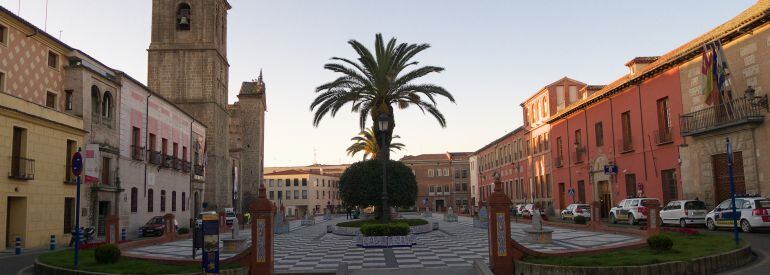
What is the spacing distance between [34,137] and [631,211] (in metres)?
27.0

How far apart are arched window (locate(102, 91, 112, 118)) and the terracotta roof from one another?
27861 mm

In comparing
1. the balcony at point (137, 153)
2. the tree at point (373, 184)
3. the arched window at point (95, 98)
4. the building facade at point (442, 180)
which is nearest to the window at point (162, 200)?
the balcony at point (137, 153)

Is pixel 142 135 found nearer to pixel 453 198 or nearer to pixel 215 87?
pixel 215 87

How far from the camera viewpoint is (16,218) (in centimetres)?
2311

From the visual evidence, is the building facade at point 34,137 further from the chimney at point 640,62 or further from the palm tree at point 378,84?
the chimney at point 640,62

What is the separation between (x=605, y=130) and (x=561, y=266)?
2721cm

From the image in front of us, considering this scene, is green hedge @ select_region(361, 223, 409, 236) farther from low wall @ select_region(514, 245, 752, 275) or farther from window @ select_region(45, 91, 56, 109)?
window @ select_region(45, 91, 56, 109)

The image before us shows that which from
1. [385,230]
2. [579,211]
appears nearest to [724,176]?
[579,211]

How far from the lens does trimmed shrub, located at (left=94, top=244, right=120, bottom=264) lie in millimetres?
13930

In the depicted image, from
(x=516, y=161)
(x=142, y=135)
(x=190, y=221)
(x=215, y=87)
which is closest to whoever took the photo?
(x=142, y=135)

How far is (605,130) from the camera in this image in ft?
120

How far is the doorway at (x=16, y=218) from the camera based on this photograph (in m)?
23.0

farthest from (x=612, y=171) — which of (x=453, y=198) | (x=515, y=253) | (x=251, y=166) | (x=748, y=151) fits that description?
(x=453, y=198)

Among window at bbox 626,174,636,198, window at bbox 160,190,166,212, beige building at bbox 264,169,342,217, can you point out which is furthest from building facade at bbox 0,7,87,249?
beige building at bbox 264,169,342,217
